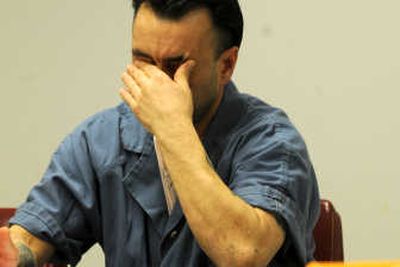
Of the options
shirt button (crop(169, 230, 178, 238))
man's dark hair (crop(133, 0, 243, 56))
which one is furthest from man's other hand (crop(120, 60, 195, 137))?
shirt button (crop(169, 230, 178, 238))

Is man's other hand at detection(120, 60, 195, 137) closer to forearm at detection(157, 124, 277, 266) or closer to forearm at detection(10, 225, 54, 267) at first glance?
forearm at detection(157, 124, 277, 266)

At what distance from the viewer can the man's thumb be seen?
1367 mm

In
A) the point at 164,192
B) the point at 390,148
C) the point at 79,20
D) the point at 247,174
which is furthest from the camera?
the point at 79,20

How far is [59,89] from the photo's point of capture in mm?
2330

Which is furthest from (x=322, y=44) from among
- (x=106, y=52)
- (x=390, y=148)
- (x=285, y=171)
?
(x=285, y=171)

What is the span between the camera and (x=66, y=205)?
1440 mm

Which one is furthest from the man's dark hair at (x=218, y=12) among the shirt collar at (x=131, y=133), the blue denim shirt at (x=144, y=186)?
the shirt collar at (x=131, y=133)

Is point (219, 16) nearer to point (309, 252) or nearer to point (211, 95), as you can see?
point (211, 95)

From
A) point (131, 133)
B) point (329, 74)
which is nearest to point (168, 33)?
point (131, 133)

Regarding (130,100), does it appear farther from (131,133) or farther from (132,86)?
(131,133)

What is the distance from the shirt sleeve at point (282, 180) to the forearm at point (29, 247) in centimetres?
38

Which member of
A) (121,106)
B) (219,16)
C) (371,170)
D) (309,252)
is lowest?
(371,170)

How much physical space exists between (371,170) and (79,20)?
1.03 m

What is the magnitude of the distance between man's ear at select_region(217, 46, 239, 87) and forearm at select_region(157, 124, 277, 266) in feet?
0.93
